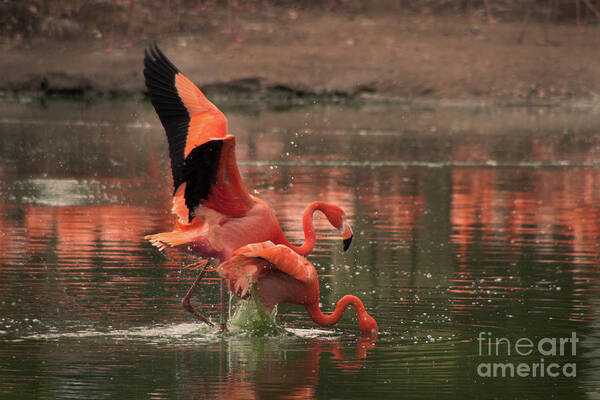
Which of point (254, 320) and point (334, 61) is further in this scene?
point (334, 61)

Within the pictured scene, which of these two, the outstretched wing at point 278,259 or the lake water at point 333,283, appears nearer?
the lake water at point 333,283

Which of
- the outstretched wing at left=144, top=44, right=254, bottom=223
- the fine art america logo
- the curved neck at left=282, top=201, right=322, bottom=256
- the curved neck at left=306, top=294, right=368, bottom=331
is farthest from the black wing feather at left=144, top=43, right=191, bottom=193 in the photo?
the fine art america logo

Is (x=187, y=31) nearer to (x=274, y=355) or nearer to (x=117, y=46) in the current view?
(x=117, y=46)

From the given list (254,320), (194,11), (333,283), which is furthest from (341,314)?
(194,11)

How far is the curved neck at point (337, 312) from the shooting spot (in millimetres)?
9430

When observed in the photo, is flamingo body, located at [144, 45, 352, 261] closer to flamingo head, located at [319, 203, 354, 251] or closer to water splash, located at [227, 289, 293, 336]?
flamingo head, located at [319, 203, 354, 251]

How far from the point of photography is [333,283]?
457 inches

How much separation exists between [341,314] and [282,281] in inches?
20.5

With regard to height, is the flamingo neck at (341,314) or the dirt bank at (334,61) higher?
the dirt bank at (334,61)

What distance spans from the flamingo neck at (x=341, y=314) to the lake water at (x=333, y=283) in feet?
0.37

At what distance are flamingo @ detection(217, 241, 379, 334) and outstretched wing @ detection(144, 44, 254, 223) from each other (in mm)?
529

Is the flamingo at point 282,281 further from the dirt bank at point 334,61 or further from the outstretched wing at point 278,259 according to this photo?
the dirt bank at point 334,61

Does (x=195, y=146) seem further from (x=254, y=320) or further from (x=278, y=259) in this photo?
(x=254, y=320)

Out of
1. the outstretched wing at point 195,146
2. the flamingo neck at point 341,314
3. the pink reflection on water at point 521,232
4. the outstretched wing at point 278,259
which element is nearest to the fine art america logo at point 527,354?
the flamingo neck at point 341,314
